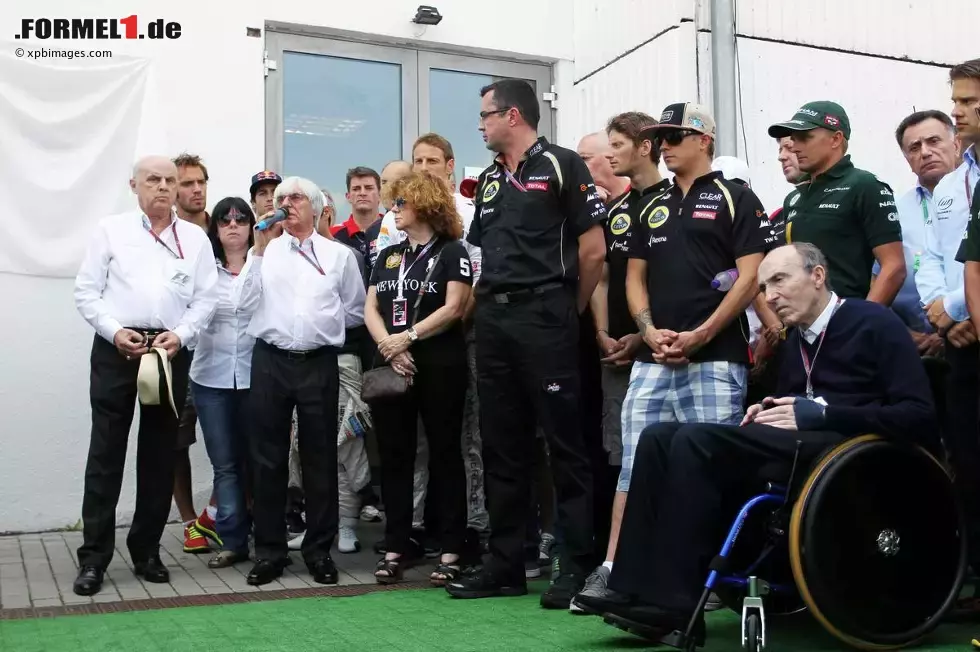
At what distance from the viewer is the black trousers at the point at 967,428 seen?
3904 mm

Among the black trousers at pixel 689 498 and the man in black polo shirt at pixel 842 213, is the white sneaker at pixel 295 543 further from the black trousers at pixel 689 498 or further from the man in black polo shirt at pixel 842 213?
the man in black polo shirt at pixel 842 213

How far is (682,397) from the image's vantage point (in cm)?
412

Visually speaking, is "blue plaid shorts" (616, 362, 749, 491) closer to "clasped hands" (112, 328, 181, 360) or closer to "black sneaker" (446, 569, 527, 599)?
"black sneaker" (446, 569, 527, 599)

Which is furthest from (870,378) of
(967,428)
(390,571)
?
(390,571)

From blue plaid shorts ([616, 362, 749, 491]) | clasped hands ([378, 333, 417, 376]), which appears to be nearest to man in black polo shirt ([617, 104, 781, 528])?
blue plaid shorts ([616, 362, 749, 491])

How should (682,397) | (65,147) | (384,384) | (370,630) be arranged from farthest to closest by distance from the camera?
(65,147) → (384,384) → (682,397) → (370,630)

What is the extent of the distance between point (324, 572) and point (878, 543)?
2.44 meters

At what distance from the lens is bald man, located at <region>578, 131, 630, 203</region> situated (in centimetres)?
523

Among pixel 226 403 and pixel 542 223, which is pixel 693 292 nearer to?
pixel 542 223

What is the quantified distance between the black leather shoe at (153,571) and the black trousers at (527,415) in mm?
1517

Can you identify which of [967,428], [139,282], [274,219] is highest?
[274,219]

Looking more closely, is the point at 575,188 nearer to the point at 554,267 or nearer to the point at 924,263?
the point at 554,267

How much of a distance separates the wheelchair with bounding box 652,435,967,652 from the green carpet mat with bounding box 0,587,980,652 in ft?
0.68

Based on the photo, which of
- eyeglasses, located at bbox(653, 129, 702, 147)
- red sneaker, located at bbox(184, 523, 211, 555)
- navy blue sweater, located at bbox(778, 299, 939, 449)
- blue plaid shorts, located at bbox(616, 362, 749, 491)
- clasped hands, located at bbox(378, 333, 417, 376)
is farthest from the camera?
red sneaker, located at bbox(184, 523, 211, 555)
